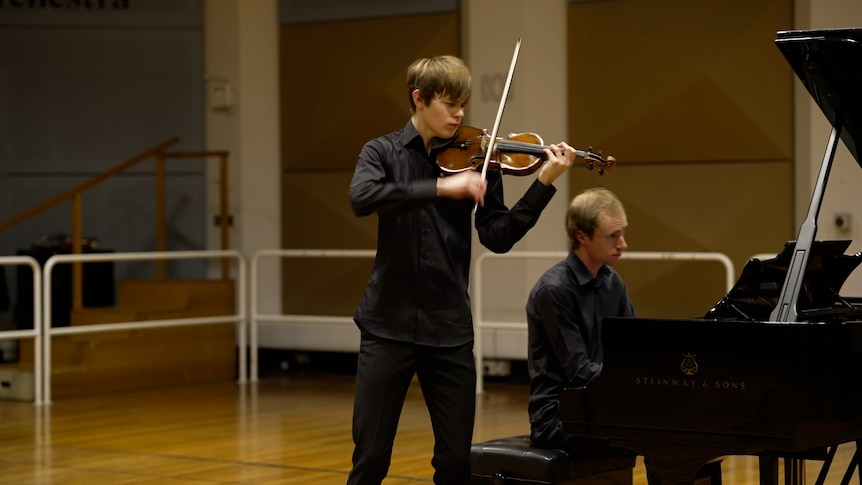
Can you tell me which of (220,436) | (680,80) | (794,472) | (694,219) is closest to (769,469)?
(794,472)

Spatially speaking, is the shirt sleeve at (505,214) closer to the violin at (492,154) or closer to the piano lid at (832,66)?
the violin at (492,154)

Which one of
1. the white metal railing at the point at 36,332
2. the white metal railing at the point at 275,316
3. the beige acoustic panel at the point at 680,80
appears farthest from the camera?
the white metal railing at the point at 275,316

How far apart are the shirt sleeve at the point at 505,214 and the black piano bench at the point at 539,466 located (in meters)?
0.84

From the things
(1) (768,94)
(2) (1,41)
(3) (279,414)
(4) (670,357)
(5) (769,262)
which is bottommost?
(3) (279,414)

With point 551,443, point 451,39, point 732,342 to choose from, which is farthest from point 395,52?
point 732,342

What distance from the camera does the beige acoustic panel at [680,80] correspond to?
8.12 meters

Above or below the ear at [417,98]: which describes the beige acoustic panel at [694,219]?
below

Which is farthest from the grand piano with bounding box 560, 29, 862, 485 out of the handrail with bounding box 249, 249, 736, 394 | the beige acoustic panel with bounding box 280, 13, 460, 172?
the beige acoustic panel with bounding box 280, 13, 460, 172

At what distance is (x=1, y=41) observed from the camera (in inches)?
420

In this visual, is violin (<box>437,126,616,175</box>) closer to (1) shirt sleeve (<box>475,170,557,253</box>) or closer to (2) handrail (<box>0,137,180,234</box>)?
(1) shirt sleeve (<box>475,170,557,253</box>)

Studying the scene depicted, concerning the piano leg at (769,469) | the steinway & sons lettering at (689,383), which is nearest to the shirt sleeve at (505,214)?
the steinway & sons lettering at (689,383)

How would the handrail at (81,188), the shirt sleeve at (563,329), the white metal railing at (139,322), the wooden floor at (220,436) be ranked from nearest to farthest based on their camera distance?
the shirt sleeve at (563,329) → the wooden floor at (220,436) → the white metal railing at (139,322) → the handrail at (81,188)

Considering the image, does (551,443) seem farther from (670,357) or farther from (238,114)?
(238,114)

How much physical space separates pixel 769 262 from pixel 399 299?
103 centimetres
